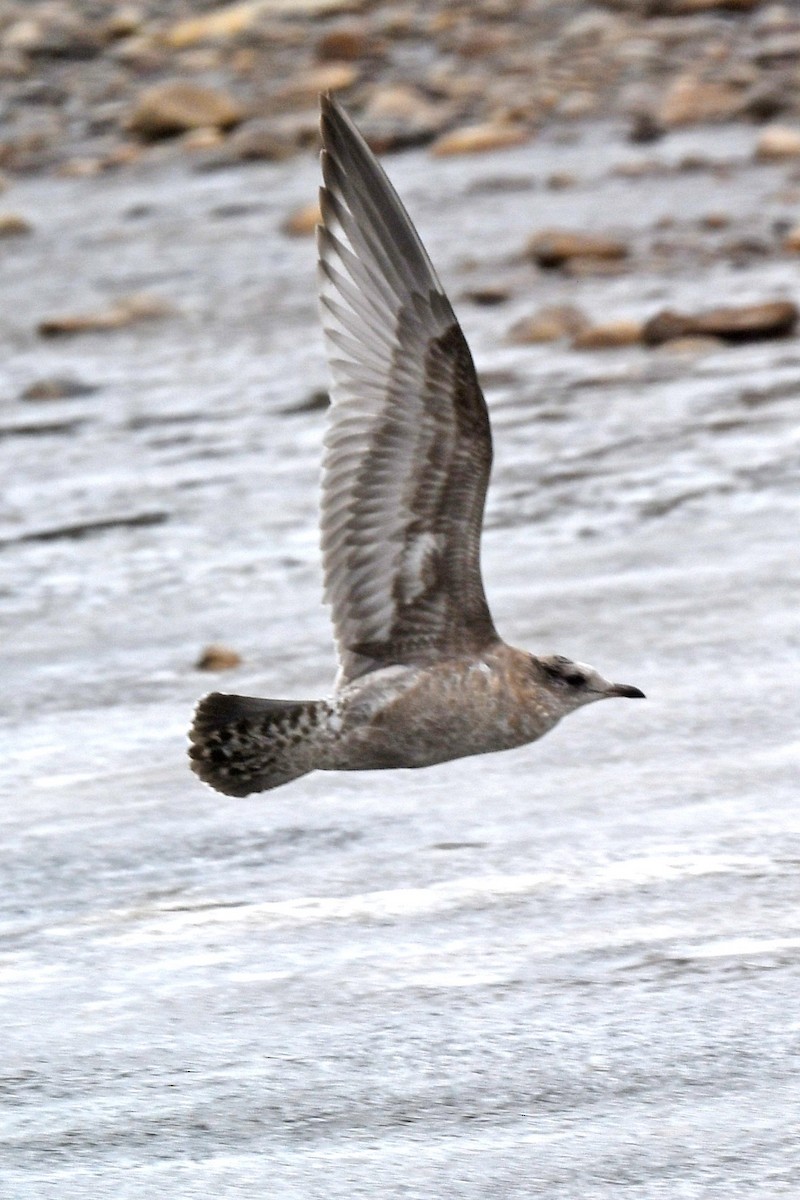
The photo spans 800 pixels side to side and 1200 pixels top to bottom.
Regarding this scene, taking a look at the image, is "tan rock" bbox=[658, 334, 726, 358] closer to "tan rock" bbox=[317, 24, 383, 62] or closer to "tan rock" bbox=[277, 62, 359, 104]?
"tan rock" bbox=[277, 62, 359, 104]

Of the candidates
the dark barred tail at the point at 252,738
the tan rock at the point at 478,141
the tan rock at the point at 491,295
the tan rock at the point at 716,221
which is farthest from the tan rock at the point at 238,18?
the dark barred tail at the point at 252,738

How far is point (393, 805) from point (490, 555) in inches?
108

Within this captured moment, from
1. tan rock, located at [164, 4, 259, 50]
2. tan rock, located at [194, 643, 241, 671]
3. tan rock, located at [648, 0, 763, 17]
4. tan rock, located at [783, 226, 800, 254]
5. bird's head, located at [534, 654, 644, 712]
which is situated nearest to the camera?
bird's head, located at [534, 654, 644, 712]

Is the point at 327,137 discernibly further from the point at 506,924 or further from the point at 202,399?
the point at 202,399

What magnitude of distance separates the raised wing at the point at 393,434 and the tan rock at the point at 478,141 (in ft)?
36.7

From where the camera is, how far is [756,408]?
1142 cm

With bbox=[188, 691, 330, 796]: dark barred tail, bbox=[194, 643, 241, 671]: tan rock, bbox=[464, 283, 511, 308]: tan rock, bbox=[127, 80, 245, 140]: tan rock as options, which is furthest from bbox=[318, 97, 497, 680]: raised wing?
bbox=[127, 80, 245, 140]: tan rock

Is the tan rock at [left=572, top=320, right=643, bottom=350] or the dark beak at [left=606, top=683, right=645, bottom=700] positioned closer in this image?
the dark beak at [left=606, top=683, right=645, bottom=700]

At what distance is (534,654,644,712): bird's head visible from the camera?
245 inches

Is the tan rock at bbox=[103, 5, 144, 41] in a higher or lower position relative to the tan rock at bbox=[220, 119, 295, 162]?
higher

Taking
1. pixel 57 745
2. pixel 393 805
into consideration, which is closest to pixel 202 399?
pixel 57 745

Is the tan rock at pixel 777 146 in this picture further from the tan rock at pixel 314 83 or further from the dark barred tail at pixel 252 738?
the dark barred tail at pixel 252 738

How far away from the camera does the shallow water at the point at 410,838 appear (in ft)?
16.5

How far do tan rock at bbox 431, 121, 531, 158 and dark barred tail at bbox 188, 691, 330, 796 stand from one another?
11463 mm
